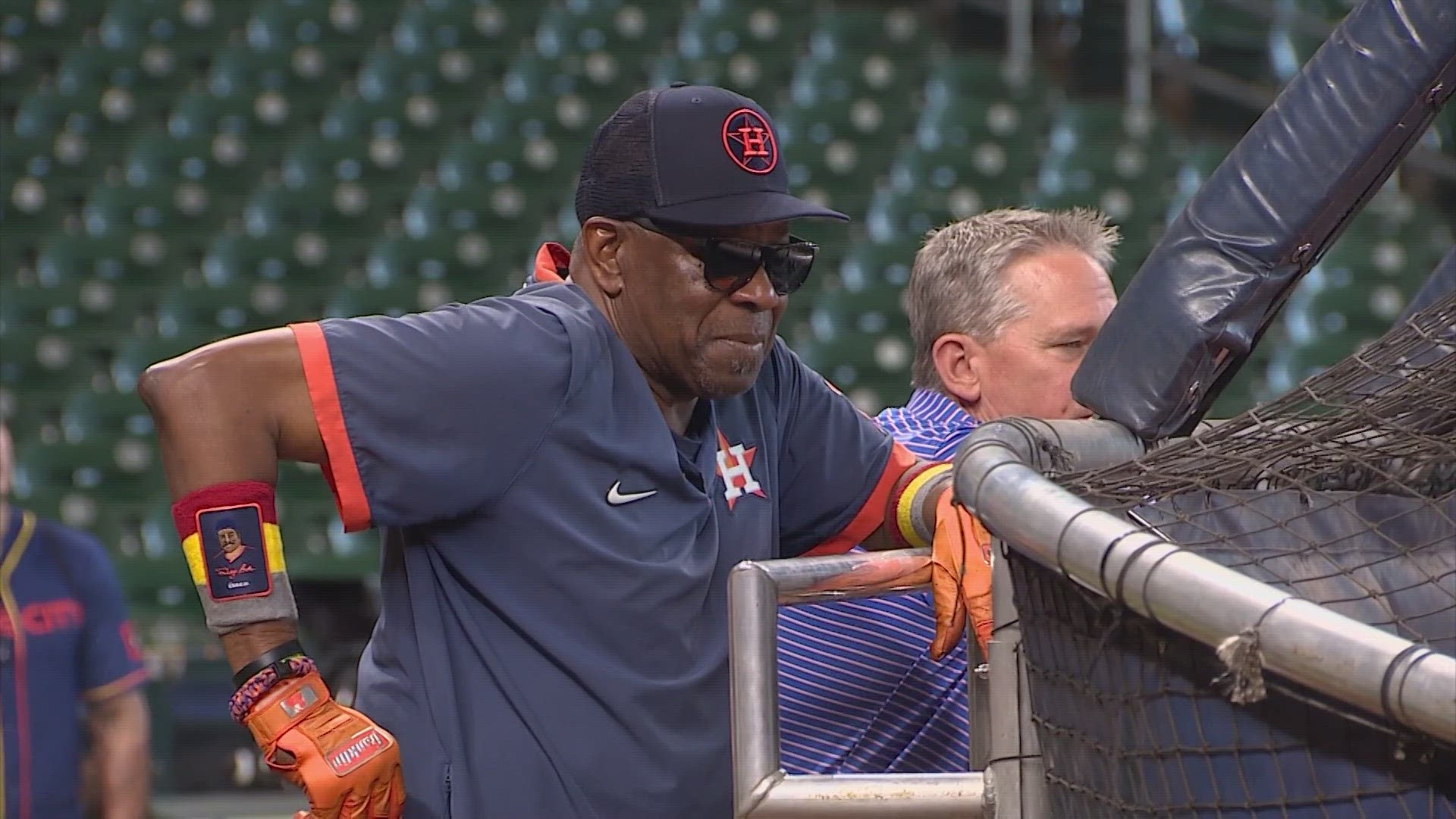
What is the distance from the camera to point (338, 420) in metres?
1.76

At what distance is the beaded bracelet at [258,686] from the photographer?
174cm

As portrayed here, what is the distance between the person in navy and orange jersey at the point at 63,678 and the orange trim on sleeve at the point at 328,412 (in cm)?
249

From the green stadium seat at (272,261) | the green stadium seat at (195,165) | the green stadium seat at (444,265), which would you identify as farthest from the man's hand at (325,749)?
the green stadium seat at (195,165)

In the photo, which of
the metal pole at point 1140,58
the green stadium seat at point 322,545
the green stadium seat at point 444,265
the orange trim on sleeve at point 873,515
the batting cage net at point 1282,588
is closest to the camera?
the batting cage net at point 1282,588

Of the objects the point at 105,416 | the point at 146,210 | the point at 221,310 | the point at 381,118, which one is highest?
the point at 381,118

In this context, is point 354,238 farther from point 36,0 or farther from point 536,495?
point 536,495

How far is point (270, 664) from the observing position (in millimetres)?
1747

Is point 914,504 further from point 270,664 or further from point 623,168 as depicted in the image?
point 270,664

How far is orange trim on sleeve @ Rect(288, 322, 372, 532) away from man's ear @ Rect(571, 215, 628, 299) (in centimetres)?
36

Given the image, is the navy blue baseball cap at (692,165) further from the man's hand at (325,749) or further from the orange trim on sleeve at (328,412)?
the man's hand at (325,749)

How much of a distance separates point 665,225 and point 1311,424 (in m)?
0.71

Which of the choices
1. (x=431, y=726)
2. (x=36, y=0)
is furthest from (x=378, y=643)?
(x=36, y=0)

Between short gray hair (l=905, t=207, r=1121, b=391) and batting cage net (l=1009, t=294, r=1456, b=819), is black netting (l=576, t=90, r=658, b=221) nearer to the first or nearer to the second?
batting cage net (l=1009, t=294, r=1456, b=819)

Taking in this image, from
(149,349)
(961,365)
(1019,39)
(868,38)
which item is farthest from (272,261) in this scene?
(961,365)
